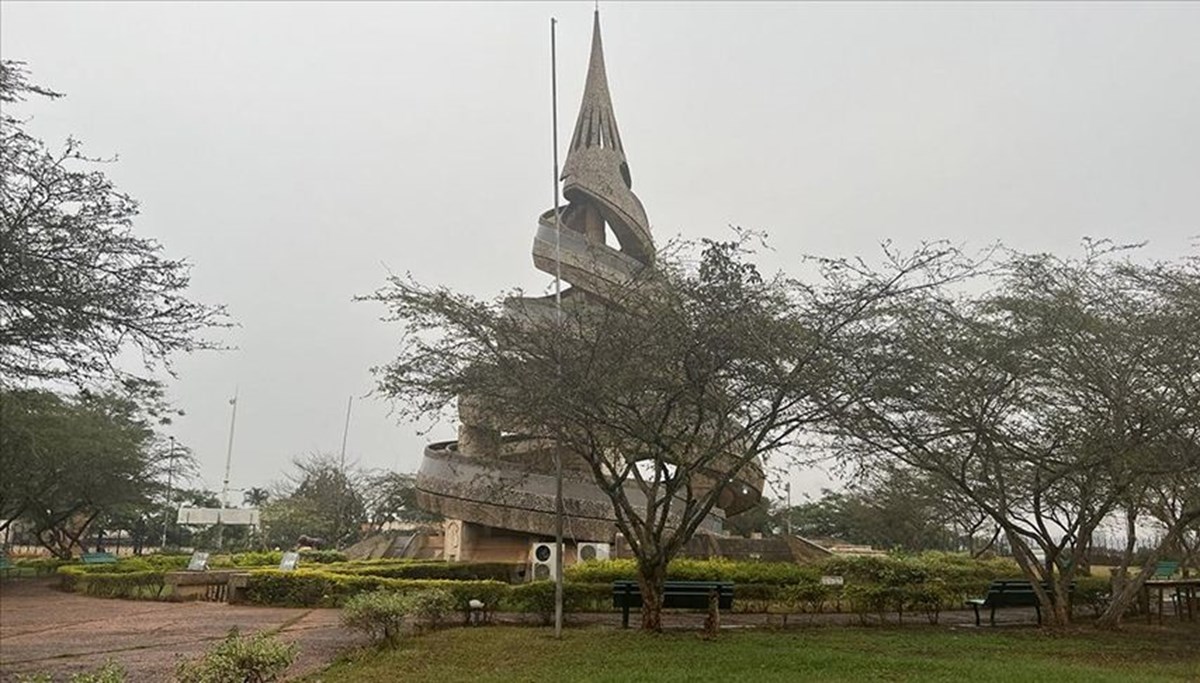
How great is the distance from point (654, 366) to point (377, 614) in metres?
4.74

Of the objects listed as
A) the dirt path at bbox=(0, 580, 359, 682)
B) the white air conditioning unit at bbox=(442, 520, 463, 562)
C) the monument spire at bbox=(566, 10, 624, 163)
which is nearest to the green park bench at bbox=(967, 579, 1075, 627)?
the dirt path at bbox=(0, 580, 359, 682)

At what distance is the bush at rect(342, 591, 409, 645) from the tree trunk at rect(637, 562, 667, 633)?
368 centimetres

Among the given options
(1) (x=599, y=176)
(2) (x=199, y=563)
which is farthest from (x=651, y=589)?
(1) (x=599, y=176)

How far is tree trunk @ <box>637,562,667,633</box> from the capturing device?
13.3 m

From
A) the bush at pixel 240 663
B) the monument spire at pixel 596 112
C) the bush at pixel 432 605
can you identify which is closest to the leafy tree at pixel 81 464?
the bush at pixel 432 605

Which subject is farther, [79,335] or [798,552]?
[798,552]

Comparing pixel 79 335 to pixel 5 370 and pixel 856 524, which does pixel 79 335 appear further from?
pixel 856 524

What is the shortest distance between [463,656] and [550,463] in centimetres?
1143

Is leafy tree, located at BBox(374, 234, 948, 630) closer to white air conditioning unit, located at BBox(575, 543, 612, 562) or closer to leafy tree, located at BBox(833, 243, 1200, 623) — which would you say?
leafy tree, located at BBox(833, 243, 1200, 623)

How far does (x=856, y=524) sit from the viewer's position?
52969 mm

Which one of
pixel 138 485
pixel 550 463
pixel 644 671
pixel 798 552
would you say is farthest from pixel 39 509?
pixel 644 671

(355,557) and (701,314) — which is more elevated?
(701,314)

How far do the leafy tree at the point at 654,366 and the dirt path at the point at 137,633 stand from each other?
3989 millimetres

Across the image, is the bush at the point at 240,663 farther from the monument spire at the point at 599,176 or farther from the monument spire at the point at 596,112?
the monument spire at the point at 596,112
